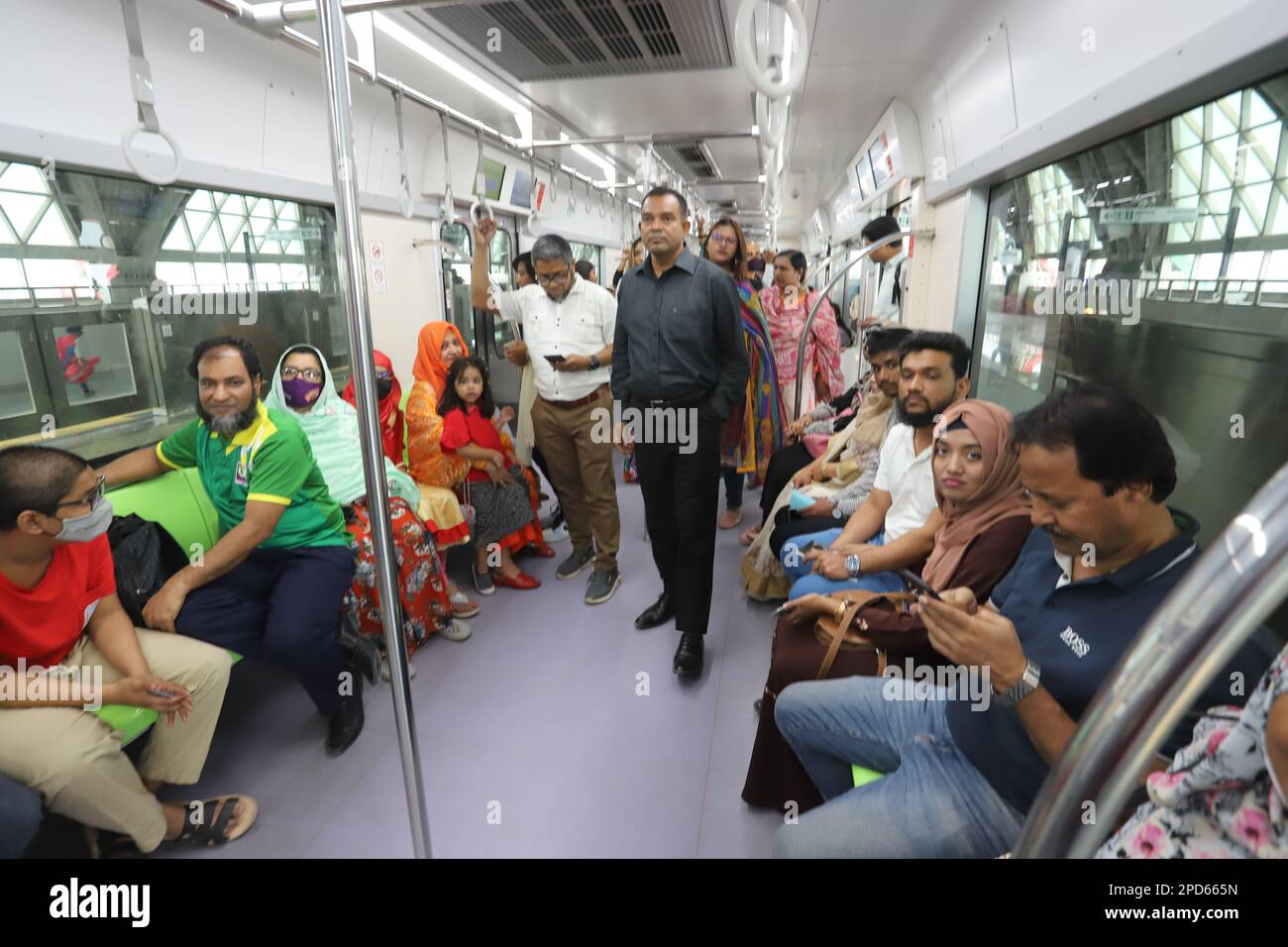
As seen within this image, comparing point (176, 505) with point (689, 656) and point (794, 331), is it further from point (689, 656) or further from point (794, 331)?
point (794, 331)

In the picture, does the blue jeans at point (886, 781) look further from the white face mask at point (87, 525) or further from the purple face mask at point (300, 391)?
the purple face mask at point (300, 391)

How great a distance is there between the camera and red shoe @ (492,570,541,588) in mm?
3352

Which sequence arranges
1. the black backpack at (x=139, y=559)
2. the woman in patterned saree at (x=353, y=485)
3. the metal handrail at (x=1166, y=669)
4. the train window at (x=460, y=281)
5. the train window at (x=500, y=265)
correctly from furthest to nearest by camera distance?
the train window at (x=500, y=265) < the train window at (x=460, y=281) < the woman in patterned saree at (x=353, y=485) < the black backpack at (x=139, y=559) < the metal handrail at (x=1166, y=669)

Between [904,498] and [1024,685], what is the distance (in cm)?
118

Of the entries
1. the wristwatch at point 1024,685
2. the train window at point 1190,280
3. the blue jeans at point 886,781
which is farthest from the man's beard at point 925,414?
the wristwatch at point 1024,685

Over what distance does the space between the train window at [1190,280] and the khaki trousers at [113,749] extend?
2.87 meters

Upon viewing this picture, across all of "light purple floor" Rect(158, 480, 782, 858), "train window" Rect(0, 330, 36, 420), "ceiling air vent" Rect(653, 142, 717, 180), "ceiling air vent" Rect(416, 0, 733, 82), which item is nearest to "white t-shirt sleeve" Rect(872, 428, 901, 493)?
"light purple floor" Rect(158, 480, 782, 858)

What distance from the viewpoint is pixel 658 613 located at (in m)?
2.96

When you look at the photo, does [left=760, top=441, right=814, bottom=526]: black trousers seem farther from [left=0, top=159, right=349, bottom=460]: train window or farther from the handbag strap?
[left=0, top=159, right=349, bottom=460]: train window

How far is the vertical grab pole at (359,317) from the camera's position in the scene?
902 mm

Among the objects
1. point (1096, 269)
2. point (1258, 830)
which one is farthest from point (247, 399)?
point (1096, 269)

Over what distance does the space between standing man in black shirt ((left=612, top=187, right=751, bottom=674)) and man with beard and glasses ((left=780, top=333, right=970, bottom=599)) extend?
47 cm

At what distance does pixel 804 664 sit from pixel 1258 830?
3.39 ft

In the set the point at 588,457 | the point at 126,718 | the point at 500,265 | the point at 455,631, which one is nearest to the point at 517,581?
the point at 455,631
